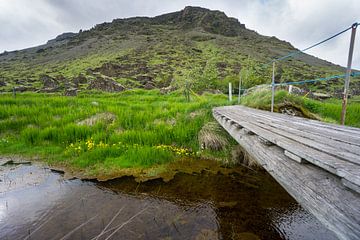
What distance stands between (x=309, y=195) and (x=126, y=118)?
756cm

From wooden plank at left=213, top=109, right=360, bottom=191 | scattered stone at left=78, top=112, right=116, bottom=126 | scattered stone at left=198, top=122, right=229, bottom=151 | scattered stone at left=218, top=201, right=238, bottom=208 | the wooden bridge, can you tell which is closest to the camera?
the wooden bridge

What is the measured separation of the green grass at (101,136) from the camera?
19.5ft

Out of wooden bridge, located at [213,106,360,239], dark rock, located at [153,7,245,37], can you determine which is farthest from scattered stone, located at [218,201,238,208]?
dark rock, located at [153,7,245,37]

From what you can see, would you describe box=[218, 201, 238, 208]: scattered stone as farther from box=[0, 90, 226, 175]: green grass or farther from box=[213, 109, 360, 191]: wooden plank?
box=[0, 90, 226, 175]: green grass

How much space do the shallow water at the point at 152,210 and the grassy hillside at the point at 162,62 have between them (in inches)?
513

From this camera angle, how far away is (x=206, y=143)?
262 inches

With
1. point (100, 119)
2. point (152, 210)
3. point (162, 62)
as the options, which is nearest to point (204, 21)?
point (162, 62)

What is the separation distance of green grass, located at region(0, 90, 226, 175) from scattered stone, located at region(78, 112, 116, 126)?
22cm

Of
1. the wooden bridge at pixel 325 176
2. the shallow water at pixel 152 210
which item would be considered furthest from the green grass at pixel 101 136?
the wooden bridge at pixel 325 176

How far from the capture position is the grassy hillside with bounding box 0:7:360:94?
1167 inches

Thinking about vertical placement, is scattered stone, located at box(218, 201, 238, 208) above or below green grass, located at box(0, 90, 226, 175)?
below

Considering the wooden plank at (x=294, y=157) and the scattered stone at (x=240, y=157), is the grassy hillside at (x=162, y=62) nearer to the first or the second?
the scattered stone at (x=240, y=157)

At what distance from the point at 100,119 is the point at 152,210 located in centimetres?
574

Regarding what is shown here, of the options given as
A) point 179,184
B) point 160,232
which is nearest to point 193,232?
point 160,232
